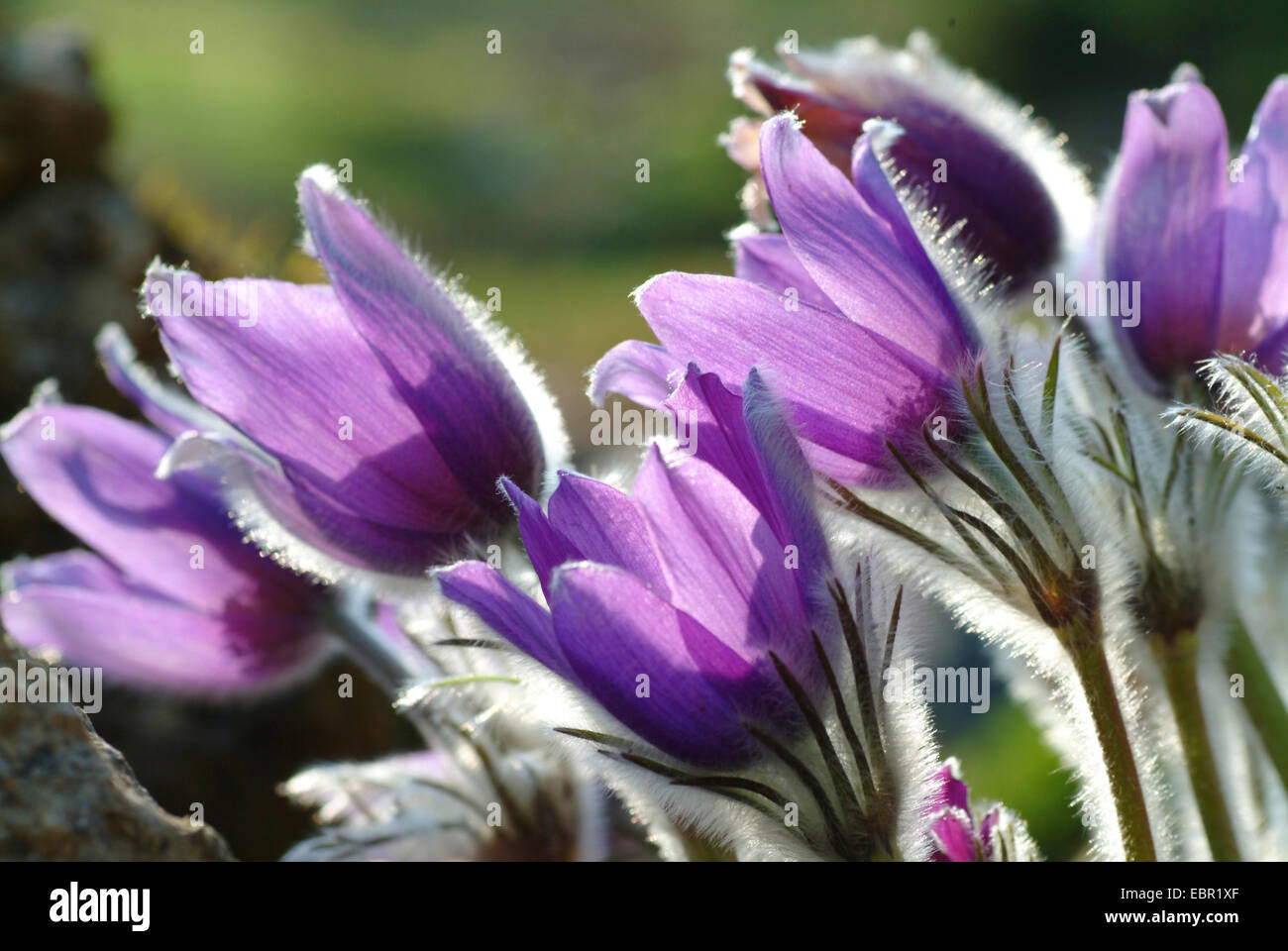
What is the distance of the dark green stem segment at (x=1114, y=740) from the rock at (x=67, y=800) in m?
0.41

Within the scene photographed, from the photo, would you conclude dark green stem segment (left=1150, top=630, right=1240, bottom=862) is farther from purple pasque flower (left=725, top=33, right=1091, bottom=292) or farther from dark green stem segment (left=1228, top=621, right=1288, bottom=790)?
purple pasque flower (left=725, top=33, right=1091, bottom=292)

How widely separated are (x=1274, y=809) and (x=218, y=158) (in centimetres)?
663

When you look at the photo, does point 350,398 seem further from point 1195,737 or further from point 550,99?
point 550,99

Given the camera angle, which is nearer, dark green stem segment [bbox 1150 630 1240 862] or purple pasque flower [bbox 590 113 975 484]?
purple pasque flower [bbox 590 113 975 484]

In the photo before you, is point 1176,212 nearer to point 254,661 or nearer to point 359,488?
point 359,488

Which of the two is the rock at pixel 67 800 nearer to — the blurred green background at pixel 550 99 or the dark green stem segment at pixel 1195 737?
the dark green stem segment at pixel 1195 737

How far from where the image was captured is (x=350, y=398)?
0.63m

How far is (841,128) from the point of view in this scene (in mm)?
729

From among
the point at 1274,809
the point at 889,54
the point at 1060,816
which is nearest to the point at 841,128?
the point at 889,54

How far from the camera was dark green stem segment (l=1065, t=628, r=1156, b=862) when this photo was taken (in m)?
0.59

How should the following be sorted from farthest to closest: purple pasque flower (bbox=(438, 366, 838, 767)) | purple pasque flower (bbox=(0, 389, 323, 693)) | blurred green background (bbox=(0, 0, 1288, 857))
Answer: blurred green background (bbox=(0, 0, 1288, 857))
purple pasque flower (bbox=(0, 389, 323, 693))
purple pasque flower (bbox=(438, 366, 838, 767))

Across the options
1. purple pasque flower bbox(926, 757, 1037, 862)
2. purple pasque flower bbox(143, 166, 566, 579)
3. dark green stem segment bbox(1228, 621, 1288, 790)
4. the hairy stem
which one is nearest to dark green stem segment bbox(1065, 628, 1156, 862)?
purple pasque flower bbox(926, 757, 1037, 862)

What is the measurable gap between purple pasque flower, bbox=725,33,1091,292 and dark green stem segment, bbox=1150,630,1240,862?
0.75 feet

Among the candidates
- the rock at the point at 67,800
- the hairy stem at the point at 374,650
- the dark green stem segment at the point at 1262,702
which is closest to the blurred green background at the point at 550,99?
the hairy stem at the point at 374,650
